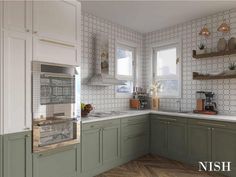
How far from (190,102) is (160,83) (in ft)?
2.70

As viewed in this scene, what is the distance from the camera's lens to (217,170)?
Answer: 2.91 metres

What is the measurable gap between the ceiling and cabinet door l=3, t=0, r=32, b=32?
115 centimetres

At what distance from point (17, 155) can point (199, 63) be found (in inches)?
128

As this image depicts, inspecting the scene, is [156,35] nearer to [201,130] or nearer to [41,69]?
[201,130]

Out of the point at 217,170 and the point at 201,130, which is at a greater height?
the point at 201,130

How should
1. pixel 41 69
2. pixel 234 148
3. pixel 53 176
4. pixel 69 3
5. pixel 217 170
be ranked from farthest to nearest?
pixel 217 170 → pixel 234 148 → pixel 69 3 → pixel 53 176 → pixel 41 69

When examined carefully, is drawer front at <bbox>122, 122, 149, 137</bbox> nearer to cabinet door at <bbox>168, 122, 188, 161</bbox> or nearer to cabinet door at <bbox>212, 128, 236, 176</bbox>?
cabinet door at <bbox>168, 122, 188, 161</bbox>

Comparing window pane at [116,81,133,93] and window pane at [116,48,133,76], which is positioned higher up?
window pane at [116,48,133,76]

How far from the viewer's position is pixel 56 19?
91.3 inches

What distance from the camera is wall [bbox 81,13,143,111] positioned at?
3.38 metres

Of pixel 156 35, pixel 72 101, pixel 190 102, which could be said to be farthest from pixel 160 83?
pixel 72 101

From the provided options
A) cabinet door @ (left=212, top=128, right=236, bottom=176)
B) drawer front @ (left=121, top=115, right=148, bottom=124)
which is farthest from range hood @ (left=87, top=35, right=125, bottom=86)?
cabinet door @ (left=212, top=128, right=236, bottom=176)

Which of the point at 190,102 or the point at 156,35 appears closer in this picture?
the point at 190,102

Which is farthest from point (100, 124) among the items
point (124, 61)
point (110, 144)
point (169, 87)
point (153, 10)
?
point (153, 10)
